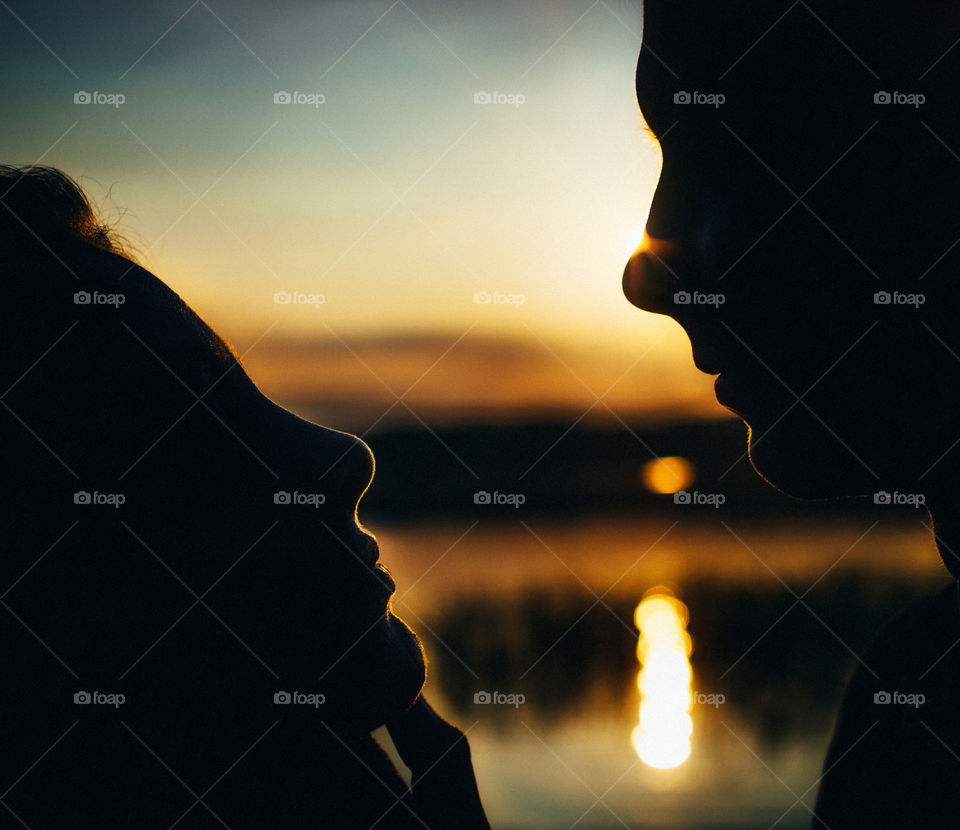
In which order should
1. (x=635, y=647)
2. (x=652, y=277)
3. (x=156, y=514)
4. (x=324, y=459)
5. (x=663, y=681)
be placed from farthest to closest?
(x=635, y=647) < (x=663, y=681) < (x=652, y=277) < (x=324, y=459) < (x=156, y=514)

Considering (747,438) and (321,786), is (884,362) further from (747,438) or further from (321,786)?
(321,786)

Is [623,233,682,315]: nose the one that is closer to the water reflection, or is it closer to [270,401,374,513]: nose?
[270,401,374,513]: nose

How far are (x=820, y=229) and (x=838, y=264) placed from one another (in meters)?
0.06

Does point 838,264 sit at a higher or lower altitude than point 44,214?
higher

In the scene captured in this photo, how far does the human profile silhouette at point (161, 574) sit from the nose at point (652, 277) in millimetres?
579

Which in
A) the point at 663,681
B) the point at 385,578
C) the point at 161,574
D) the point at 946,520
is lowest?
the point at 161,574

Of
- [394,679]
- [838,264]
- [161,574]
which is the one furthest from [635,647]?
[161,574]

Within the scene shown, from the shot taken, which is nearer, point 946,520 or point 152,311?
point 152,311

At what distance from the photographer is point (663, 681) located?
3666 mm

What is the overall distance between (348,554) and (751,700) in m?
2.76

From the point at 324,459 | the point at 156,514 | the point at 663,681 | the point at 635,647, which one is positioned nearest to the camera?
the point at 156,514

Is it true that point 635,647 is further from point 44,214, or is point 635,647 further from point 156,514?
point 44,214

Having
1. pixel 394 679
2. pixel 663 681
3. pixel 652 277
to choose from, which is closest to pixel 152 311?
pixel 394 679

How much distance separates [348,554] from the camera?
1272mm
